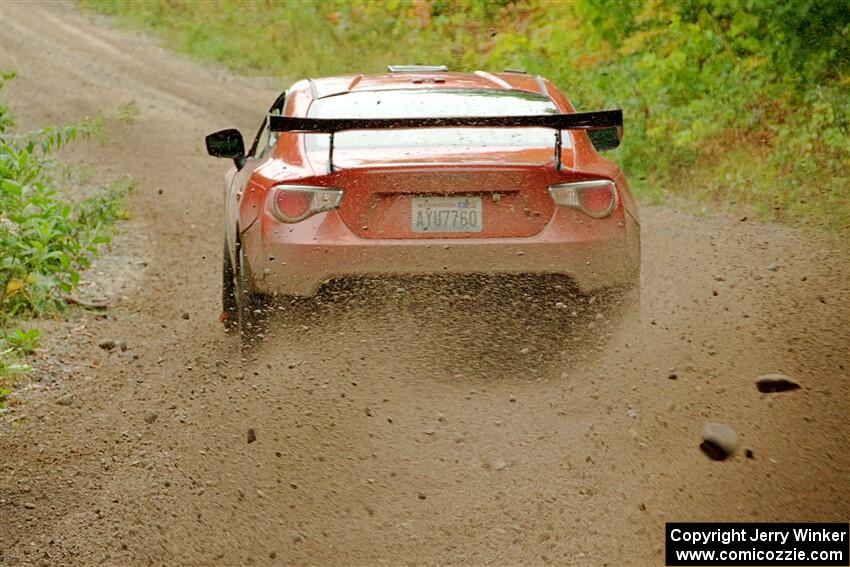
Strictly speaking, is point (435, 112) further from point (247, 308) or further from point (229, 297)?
point (229, 297)

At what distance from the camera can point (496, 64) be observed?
51.8ft

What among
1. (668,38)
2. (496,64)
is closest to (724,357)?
(668,38)

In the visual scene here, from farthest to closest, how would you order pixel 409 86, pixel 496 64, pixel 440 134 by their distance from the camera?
1. pixel 496 64
2. pixel 409 86
3. pixel 440 134

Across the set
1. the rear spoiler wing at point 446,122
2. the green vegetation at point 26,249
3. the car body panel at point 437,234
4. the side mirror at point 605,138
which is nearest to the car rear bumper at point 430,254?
the car body panel at point 437,234

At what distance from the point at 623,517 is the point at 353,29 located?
17611mm

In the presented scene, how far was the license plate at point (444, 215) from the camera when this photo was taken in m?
5.04

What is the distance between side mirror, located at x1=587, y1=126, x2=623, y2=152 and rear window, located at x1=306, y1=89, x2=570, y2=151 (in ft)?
1.22

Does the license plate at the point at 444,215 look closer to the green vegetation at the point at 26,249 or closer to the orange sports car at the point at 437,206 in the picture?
the orange sports car at the point at 437,206

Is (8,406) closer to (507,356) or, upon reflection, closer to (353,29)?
(507,356)

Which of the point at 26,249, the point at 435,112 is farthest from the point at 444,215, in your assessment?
the point at 26,249

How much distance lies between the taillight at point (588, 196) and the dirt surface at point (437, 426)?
448mm

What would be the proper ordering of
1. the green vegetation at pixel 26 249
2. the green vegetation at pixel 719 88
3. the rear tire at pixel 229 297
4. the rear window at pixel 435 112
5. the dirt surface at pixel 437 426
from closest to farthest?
1. the dirt surface at pixel 437 426
2. the rear window at pixel 435 112
3. the green vegetation at pixel 26 249
4. the rear tire at pixel 229 297
5. the green vegetation at pixel 719 88

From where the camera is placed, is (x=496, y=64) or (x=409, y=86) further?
(x=496, y=64)

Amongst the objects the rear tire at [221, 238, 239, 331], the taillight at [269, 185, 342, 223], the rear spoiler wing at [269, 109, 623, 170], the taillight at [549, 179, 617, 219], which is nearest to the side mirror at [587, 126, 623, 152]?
the taillight at [549, 179, 617, 219]
